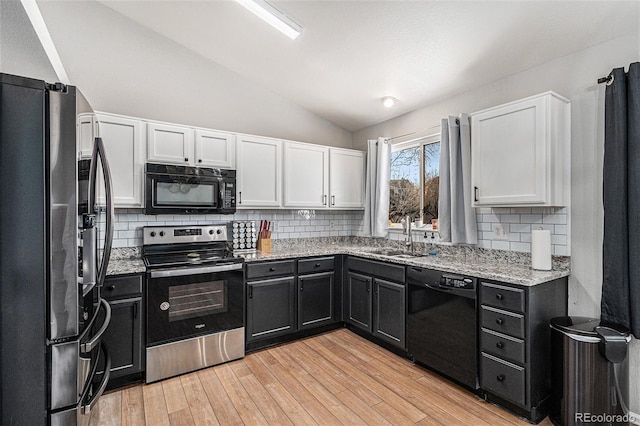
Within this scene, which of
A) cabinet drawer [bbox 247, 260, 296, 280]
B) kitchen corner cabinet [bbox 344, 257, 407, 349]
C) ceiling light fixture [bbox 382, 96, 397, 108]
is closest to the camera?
kitchen corner cabinet [bbox 344, 257, 407, 349]

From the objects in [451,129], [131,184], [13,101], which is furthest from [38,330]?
[451,129]

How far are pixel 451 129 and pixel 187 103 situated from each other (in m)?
2.76

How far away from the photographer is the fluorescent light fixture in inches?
93.3

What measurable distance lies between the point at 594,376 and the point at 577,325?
12.2 inches

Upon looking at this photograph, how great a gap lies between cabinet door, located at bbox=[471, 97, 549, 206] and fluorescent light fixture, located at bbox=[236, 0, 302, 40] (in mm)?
1701

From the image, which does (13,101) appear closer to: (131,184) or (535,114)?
(131,184)

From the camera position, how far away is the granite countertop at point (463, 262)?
224cm

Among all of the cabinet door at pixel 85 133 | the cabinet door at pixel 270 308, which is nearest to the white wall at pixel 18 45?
the cabinet door at pixel 85 133

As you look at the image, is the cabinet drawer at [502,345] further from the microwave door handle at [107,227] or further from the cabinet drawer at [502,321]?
the microwave door handle at [107,227]

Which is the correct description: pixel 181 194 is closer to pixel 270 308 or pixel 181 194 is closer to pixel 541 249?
pixel 270 308

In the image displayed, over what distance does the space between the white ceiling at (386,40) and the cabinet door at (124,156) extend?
3.74ft

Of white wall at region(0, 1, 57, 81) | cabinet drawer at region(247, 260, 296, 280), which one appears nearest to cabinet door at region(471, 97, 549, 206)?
cabinet drawer at region(247, 260, 296, 280)

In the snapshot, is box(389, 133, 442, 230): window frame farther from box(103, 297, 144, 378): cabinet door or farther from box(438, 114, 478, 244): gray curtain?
box(103, 297, 144, 378): cabinet door

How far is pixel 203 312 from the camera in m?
2.79
